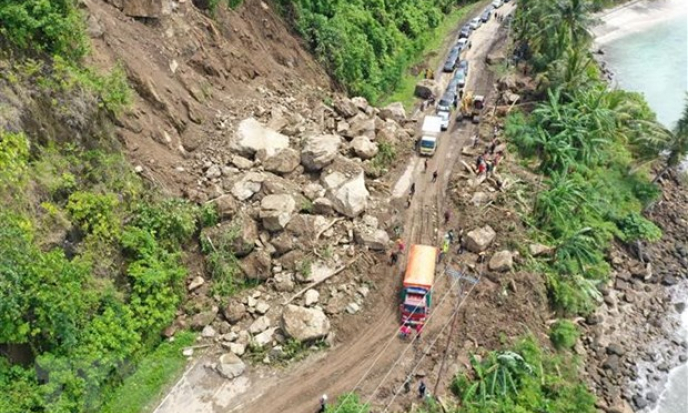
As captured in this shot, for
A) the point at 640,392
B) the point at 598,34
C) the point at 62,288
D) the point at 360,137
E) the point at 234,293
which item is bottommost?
the point at 640,392

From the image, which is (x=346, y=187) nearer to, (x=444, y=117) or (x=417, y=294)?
(x=417, y=294)

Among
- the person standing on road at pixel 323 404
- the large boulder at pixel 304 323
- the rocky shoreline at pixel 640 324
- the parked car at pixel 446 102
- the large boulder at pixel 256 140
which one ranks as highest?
the large boulder at pixel 256 140

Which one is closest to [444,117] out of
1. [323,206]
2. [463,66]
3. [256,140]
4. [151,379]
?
[463,66]

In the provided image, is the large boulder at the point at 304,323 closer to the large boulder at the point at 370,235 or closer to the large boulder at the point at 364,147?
the large boulder at the point at 370,235

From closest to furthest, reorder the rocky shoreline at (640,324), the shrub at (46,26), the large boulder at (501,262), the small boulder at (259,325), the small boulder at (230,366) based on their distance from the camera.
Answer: the shrub at (46,26) < the small boulder at (230,366) < the small boulder at (259,325) < the rocky shoreline at (640,324) < the large boulder at (501,262)

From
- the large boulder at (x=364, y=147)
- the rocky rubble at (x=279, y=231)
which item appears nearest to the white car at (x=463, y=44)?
the large boulder at (x=364, y=147)

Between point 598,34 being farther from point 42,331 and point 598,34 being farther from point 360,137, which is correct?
point 42,331

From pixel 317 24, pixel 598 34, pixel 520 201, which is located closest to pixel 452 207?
pixel 520 201
